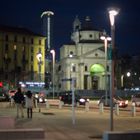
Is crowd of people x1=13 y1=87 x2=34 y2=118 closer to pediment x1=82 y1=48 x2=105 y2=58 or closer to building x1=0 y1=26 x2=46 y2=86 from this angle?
building x1=0 y1=26 x2=46 y2=86

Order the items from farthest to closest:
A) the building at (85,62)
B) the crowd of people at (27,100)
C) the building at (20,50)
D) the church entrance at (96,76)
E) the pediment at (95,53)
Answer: the church entrance at (96,76), the building at (85,62), the pediment at (95,53), the building at (20,50), the crowd of people at (27,100)

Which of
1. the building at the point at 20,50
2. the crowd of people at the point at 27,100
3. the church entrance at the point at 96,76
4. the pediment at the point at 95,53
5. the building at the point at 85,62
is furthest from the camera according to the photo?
the church entrance at the point at 96,76

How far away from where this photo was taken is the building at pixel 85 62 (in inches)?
6496

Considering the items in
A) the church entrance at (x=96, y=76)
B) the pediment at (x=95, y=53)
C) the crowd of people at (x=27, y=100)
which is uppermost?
the pediment at (x=95, y=53)

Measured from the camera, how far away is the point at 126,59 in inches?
6639

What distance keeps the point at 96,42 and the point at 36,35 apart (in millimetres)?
24170

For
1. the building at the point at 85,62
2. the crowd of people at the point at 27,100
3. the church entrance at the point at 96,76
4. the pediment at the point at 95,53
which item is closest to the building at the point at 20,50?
the building at the point at 85,62

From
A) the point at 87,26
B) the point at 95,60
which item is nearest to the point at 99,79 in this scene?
the point at 95,60

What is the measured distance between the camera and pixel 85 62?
166250 mm

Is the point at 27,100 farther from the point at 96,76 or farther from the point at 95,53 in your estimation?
the point at 96,76

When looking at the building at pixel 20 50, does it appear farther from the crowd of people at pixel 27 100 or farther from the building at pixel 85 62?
the crowd of people at pixel 27 100

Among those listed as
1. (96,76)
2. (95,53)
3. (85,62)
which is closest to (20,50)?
(85,62)

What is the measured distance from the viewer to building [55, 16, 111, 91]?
16500cm

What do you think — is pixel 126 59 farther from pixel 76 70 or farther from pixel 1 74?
Result: pixel 1 74
